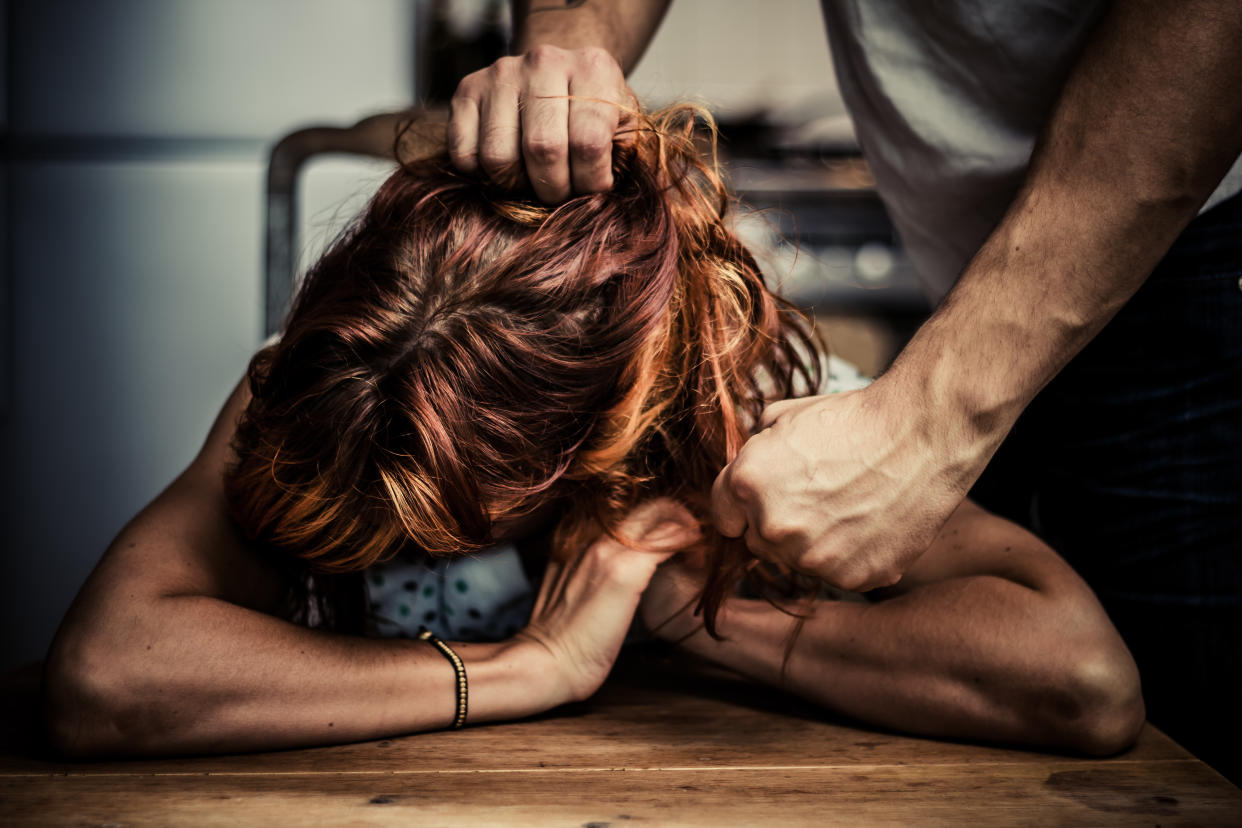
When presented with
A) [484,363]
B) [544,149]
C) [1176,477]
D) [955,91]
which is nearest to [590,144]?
[544,149]

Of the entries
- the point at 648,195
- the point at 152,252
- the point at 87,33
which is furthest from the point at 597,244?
the point at 87,33

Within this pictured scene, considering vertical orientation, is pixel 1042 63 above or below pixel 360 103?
below

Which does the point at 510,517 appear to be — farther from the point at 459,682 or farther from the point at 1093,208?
the point at 1093,208

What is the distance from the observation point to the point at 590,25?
3.25 ft

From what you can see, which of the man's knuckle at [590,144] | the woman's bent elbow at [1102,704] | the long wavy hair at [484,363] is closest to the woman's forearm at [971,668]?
the woman's bent elbow at [1102,704]

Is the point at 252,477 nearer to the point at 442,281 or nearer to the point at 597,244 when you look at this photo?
the point at 442,281

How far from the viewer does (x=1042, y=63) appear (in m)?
0.90

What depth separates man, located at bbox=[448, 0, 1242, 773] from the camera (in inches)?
25.9

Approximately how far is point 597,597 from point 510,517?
5.1 inches

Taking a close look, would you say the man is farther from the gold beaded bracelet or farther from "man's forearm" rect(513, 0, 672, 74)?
the gold beaded bracelet

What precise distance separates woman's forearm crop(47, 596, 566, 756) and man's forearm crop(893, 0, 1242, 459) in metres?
0.51

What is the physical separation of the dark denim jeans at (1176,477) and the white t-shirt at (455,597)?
66cm

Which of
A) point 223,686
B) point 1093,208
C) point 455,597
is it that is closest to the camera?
point 1093,208

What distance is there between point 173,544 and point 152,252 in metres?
1.80
